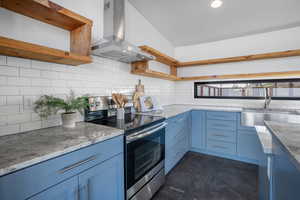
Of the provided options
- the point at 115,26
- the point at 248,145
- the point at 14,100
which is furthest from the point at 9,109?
the point at 248,145

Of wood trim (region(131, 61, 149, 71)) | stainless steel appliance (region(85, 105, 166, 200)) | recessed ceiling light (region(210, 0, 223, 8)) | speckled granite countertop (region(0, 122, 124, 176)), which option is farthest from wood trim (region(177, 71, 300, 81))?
speckled granite countertop (region(0, 122, 124, 176))

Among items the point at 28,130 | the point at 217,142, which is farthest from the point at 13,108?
the point at 217,142

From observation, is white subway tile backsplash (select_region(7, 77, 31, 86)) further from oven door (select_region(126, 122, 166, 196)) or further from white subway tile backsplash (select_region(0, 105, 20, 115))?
oven door (select_region(126, 122, 166, 196))

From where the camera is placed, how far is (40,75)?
1.21m

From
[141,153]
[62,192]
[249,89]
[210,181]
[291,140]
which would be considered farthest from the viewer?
[249,89]

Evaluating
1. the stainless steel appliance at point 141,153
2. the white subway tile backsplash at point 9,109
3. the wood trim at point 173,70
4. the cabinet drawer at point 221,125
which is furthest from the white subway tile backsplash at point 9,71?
the wood trim at point 173,70

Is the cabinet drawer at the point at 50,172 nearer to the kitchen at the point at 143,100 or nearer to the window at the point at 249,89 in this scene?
the kitchen at the point at 143,100

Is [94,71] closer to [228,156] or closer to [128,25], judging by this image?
[128,25]

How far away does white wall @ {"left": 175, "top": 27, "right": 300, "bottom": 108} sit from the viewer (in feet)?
8.64

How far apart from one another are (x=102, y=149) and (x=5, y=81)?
0.90m

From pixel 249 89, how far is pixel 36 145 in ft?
11.8

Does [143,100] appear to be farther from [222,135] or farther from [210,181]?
[222,135]

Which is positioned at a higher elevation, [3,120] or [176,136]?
[3,120]

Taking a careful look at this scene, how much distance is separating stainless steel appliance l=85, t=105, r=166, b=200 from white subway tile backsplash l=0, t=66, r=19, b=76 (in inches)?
26.6
